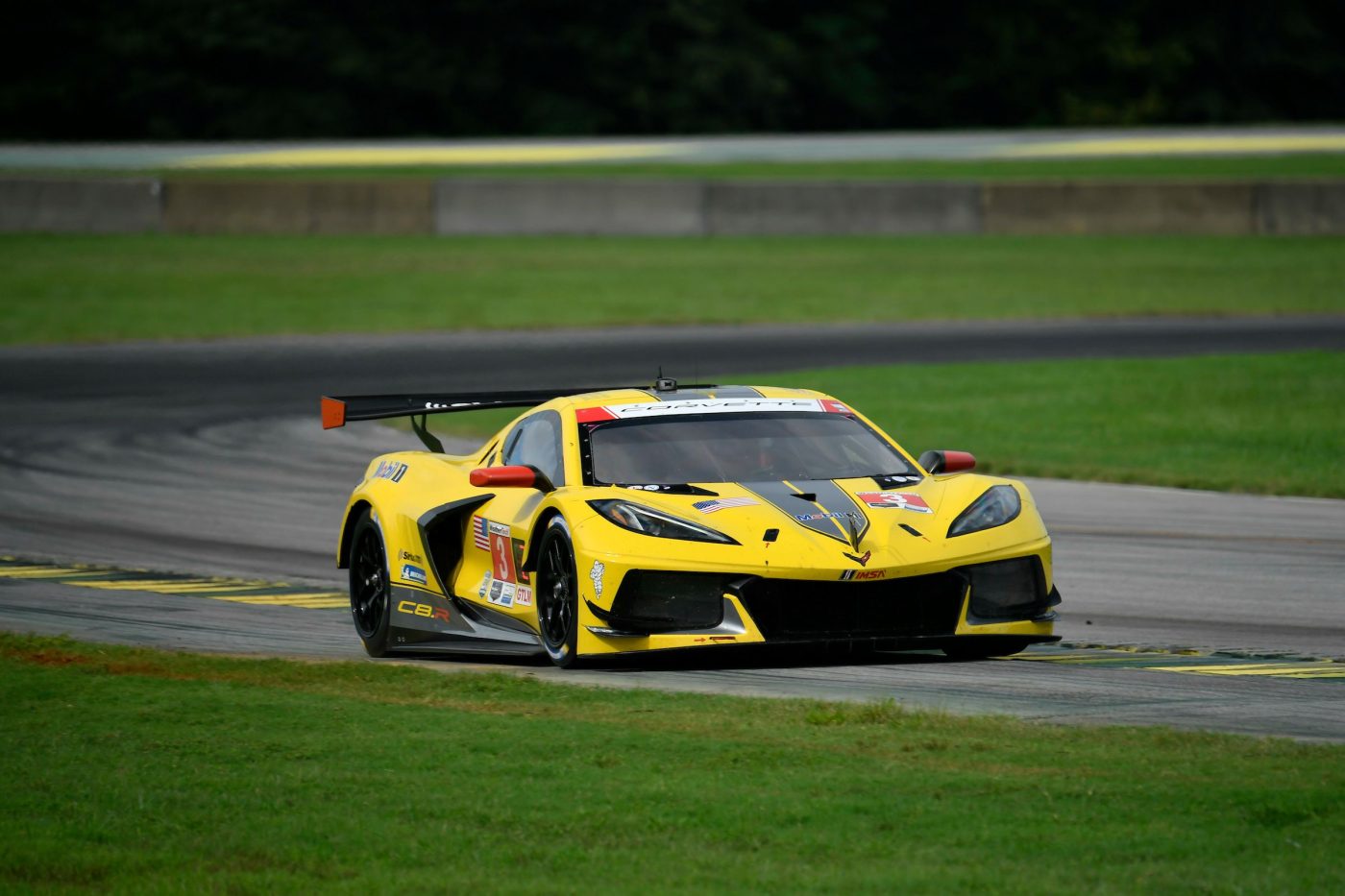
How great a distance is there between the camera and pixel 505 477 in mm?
10094

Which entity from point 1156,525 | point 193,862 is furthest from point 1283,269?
point 193,862

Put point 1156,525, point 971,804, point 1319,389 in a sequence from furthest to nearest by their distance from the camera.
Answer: point 1319,389, point 1156,525, point 971,804

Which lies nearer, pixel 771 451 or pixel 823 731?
pixel 823 731

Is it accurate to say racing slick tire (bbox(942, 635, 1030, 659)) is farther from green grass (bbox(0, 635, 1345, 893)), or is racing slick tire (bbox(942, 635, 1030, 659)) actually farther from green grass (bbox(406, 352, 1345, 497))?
green grass (bbox(406, 352, 1345, 497))

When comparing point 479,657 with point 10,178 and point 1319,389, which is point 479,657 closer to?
point 1319,389

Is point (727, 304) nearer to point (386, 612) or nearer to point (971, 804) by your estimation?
point (386, 612)

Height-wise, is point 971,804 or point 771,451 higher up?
point 771,451

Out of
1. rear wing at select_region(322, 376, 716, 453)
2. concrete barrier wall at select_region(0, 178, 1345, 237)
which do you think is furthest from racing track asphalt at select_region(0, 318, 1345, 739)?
concrete barrier wall at select_region(0, 178, 1345, 237)

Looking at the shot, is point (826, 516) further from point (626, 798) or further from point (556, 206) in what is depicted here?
point (556, 206)

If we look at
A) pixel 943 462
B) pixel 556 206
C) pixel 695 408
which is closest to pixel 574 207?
pixel 556 206

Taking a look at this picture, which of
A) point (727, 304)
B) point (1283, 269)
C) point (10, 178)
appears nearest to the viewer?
point (727, 304)

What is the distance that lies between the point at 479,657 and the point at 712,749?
3435 mm

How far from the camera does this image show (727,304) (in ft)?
104

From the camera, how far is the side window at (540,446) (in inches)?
408
